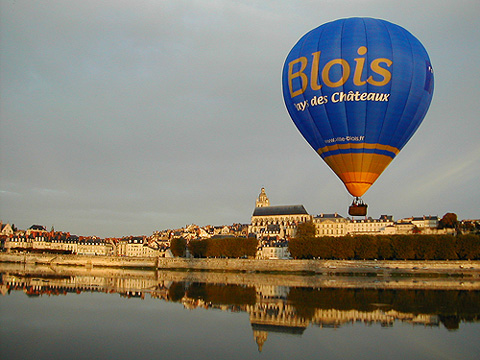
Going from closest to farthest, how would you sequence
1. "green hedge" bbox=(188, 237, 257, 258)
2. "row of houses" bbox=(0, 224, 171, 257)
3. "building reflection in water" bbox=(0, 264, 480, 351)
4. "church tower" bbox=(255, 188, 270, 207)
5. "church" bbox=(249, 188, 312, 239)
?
1. "building reflection in water" bbox=(0, 264, 480, 351)
2. "green hedge" bbox=(188, 237, 257, 258)
3. "row of houses" bbox=(0, 224, 171, 257)
4. "church" bbox=(249, 188, 312, 239)
5. "church tower" bbox=(255, 188, 270, 207)

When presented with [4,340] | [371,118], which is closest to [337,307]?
[371,118]

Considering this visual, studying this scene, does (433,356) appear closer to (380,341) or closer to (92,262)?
(380,341)

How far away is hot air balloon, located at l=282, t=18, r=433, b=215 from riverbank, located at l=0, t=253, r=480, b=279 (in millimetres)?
27237

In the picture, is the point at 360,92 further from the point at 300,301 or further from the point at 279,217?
the point at 279,217

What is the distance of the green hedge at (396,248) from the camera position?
144 ft

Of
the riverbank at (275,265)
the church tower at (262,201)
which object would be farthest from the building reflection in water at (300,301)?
the church tower at (262,201)

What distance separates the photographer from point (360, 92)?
16984 millimetres

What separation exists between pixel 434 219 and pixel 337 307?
6155cm

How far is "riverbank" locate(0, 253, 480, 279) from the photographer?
138ft

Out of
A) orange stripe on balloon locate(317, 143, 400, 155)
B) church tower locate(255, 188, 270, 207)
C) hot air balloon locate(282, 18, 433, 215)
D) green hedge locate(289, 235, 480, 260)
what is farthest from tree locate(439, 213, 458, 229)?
orange stripe on balloon locate(317, 143, 400, 155)

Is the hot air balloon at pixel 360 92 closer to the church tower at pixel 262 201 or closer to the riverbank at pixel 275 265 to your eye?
the riverbank at pixel 275 265

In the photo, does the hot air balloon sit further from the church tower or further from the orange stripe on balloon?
the church tower

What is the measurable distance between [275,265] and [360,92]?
112ft

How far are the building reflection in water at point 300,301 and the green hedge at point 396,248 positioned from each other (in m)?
15.1
